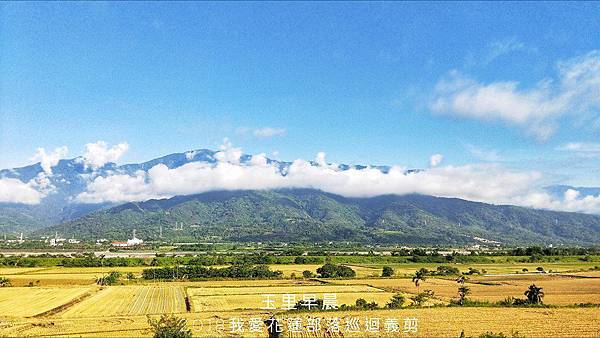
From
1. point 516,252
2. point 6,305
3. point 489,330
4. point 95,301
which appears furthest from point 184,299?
point 516,252

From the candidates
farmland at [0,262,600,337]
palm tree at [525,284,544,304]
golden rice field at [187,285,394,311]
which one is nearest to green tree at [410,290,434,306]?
farmland at [0,262,600,337]

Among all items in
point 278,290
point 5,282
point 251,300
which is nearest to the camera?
→ point 251,300

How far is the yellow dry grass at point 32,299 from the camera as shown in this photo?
5256 centimetres

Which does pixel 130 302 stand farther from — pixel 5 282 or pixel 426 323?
pixel 426 323

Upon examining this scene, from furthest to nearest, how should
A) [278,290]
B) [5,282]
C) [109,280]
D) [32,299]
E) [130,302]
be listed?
1. [109,280]
2. [5,282]
3. [278,290]
4. [32,299]
5. [130,302]

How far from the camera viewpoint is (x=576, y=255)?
154 metres

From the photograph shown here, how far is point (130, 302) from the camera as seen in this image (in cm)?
5947

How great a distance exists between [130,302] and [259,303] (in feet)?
52.1

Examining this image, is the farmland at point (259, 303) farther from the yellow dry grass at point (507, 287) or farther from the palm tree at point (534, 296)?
the palm tree at point (534, 296)

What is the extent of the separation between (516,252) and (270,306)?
415 feet

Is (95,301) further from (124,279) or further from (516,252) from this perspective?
(516,252)

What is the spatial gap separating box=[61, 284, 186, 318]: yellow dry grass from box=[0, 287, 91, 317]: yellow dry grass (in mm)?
2989

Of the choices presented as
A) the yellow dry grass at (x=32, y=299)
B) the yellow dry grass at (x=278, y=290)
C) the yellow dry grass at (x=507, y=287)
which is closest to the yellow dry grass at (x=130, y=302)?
the yellow dry grass at (x=32, y=299)

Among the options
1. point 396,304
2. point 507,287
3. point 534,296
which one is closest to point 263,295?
point 396,304
